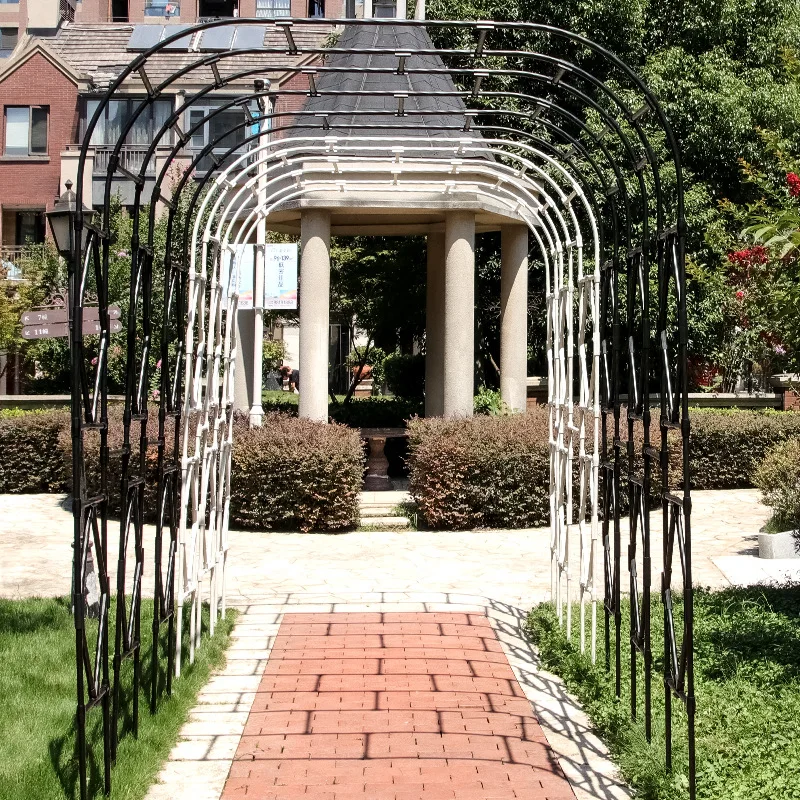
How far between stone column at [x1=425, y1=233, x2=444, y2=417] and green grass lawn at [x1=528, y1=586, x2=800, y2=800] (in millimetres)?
8386

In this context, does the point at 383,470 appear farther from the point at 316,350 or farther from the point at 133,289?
the point at 133,289

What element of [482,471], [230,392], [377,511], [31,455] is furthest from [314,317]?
[230,392]

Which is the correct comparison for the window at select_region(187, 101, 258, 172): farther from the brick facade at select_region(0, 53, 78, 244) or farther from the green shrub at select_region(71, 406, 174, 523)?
the green shrub at select_region(71, 406, 174, 523)

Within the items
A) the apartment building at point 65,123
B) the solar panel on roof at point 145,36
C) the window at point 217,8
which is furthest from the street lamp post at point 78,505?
the window at point 217,8

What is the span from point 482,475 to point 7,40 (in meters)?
43.1

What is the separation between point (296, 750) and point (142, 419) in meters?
1.84

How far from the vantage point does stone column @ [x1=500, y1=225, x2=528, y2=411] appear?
14883 millimetres

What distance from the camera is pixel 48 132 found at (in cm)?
3669

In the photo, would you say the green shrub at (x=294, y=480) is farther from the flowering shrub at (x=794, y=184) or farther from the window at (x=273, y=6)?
the window at (x=273, y=6)

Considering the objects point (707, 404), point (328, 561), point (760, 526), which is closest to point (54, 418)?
point (328, 561)

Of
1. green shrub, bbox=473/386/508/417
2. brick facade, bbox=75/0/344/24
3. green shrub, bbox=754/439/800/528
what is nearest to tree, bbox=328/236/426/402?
green shrub, bbox=473/386/508/417

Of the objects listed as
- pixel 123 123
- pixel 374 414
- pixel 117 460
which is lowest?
pixel 117 460

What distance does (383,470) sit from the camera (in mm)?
14953

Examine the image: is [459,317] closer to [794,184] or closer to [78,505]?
[794,184]
